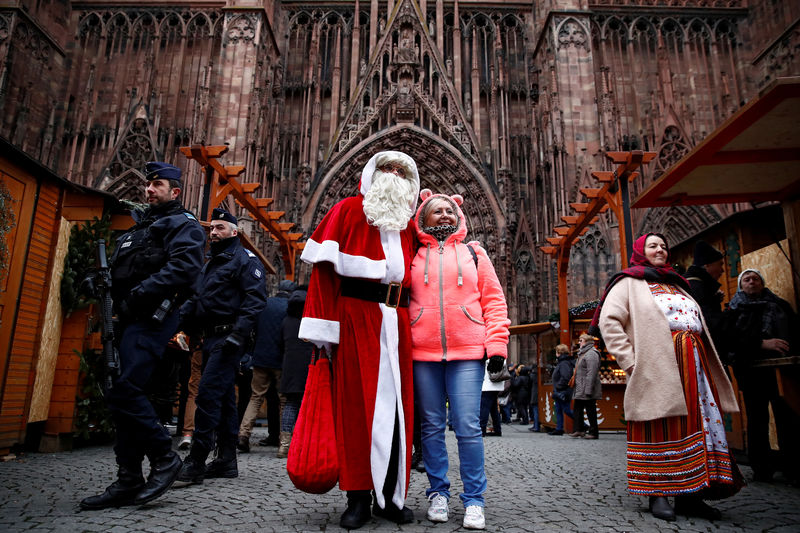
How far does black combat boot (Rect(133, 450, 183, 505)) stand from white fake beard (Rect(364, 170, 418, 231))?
1811 mm

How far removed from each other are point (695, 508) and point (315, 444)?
226 cm

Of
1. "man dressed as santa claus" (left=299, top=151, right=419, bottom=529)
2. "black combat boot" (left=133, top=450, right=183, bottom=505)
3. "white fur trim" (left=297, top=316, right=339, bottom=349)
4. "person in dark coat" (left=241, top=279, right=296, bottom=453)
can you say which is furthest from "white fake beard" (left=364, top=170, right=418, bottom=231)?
"person in dark coat" (left=241, top=279, right=296, bottom=453)

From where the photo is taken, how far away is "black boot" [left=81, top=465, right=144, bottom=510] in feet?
9.76

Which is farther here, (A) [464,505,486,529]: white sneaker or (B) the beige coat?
(B) the beige coat

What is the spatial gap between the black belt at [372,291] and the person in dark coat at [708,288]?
248cm

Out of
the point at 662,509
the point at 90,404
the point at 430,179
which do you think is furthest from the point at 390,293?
the point at 430,179

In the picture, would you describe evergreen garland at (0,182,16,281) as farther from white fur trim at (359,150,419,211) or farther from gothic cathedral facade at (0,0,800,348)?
gothic cathedral facade at (0,0,800,348)

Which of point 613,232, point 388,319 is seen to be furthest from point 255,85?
point 388,319

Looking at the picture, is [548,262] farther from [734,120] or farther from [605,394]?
[734,120]

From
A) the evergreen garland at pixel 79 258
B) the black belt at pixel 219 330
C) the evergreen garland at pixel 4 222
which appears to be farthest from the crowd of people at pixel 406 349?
the evergreen garland at pixel 79 258

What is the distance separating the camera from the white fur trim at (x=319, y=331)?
2740 mm

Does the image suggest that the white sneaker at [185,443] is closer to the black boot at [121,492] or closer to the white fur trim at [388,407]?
the black boot at [121,492]

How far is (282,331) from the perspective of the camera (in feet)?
19.7

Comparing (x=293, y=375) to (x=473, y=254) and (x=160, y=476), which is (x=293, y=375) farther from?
(x=473, y=254)
